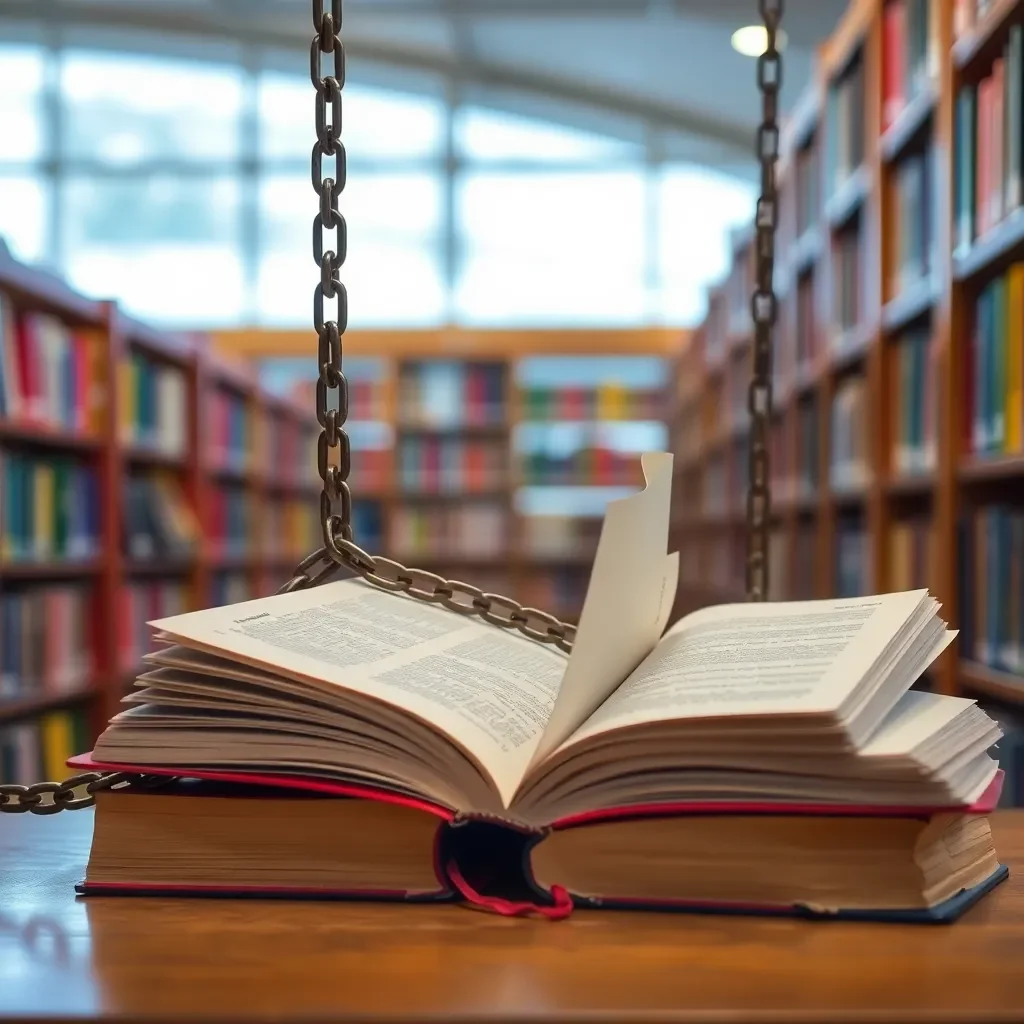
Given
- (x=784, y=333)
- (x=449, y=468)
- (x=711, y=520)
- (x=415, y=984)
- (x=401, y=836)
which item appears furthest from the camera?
(x=449, y=468)

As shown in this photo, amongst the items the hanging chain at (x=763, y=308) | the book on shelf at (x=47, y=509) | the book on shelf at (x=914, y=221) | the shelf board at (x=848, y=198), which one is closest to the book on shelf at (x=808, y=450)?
the shelf board at (x=848, y=198)

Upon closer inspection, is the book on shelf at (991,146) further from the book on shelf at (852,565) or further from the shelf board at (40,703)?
the shelf board at (40,703)

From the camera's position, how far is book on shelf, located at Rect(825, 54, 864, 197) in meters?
3.06

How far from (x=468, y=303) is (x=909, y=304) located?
19.8 feet

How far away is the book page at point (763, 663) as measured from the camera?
522 millimetres

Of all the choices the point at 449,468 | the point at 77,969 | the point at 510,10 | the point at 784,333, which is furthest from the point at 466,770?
the point at 510,10

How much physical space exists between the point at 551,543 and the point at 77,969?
22.2 ft

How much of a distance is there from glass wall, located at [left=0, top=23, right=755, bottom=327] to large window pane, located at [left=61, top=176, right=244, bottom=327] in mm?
13

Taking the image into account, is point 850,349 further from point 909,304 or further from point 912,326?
point 909,304

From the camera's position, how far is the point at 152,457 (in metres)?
4.02

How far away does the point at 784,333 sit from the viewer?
13.7ft

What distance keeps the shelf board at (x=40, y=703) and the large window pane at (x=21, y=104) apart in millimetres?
6140

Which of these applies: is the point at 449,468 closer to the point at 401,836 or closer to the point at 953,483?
the point at 953,483

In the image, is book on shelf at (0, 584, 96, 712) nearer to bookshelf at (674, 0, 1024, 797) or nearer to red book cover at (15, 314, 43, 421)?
red book cover at (15, 314, 43, 421)
